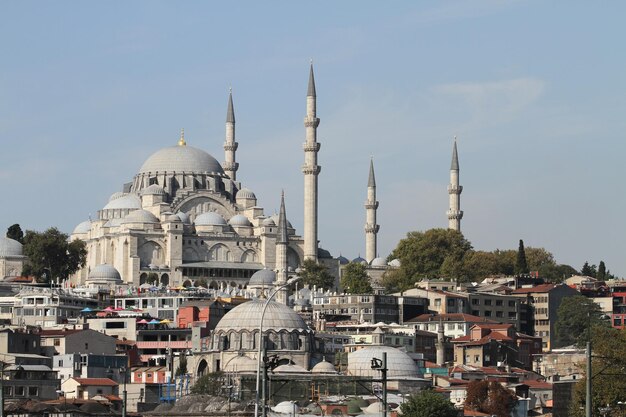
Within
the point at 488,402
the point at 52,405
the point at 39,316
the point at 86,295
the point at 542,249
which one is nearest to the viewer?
the point at 52,405

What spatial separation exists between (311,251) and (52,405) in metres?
57.8

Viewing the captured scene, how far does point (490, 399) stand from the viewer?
69.7 metres

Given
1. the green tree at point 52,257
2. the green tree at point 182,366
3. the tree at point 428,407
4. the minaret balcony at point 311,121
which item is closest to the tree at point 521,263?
the minaret balcony at point 311,121

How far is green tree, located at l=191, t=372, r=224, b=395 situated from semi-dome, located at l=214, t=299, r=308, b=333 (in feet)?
15.0

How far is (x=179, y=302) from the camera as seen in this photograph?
102 metres

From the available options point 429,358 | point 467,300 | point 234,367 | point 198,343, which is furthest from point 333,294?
point 234,367

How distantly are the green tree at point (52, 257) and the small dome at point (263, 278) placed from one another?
11067mm

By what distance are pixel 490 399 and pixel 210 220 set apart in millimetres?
56015

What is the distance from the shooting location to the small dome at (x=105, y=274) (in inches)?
4469

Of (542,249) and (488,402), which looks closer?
(488,402)

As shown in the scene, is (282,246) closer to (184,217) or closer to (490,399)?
(184,217)

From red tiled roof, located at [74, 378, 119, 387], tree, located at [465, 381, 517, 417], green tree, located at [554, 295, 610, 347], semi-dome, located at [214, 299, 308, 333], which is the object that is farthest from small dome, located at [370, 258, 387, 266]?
tree, located at [465, 381, 517, 417]

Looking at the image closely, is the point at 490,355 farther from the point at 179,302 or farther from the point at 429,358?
the point at 179,302

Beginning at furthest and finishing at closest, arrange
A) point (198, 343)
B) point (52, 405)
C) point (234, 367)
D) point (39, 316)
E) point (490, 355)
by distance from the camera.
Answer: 1. point (39, 316)
2. point (490, 355)
3. point (198, 343)
4. point (234, 367)
5. point (52, 405)
